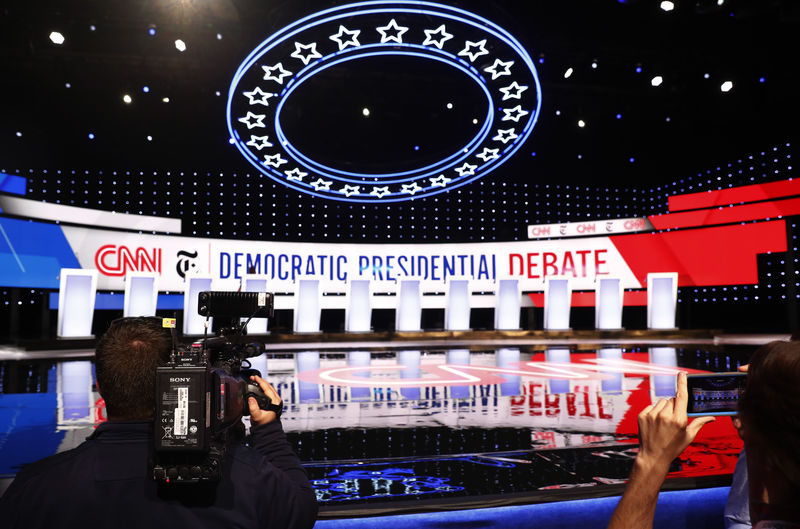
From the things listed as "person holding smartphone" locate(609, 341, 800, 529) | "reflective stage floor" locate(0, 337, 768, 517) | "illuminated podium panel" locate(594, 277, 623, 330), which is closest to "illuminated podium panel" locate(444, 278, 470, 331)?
"illuminated podium panel" locate(594, 277, 623, 330)

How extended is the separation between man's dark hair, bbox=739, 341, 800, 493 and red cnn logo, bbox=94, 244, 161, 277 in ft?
35.4

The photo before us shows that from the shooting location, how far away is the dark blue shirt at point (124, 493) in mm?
895

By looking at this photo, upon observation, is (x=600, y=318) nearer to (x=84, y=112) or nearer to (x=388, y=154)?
(x=388, y=154)

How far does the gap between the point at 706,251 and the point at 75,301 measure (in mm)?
11221

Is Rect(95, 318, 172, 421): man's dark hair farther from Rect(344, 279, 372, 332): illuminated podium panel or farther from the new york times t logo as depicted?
the new york times t logo

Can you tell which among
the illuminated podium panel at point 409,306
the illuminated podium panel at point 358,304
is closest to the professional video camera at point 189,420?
the illuminated podium panel at point 358,304

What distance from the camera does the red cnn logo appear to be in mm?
9859

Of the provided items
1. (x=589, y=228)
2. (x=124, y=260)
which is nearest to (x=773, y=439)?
(x=124, y=260)

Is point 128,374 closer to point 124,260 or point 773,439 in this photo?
point 773,439

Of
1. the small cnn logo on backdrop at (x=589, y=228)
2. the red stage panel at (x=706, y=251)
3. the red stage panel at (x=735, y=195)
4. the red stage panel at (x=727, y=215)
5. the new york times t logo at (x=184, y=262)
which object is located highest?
the red stage panel at (x=735, y=195)

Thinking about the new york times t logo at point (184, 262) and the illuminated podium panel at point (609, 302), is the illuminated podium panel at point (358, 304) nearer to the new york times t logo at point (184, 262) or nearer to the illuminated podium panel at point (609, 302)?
the new york times t logo at point (184, 262)

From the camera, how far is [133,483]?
3.02 ft

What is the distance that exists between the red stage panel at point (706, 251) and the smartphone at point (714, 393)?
419 inches

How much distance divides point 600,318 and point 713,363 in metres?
4.71
